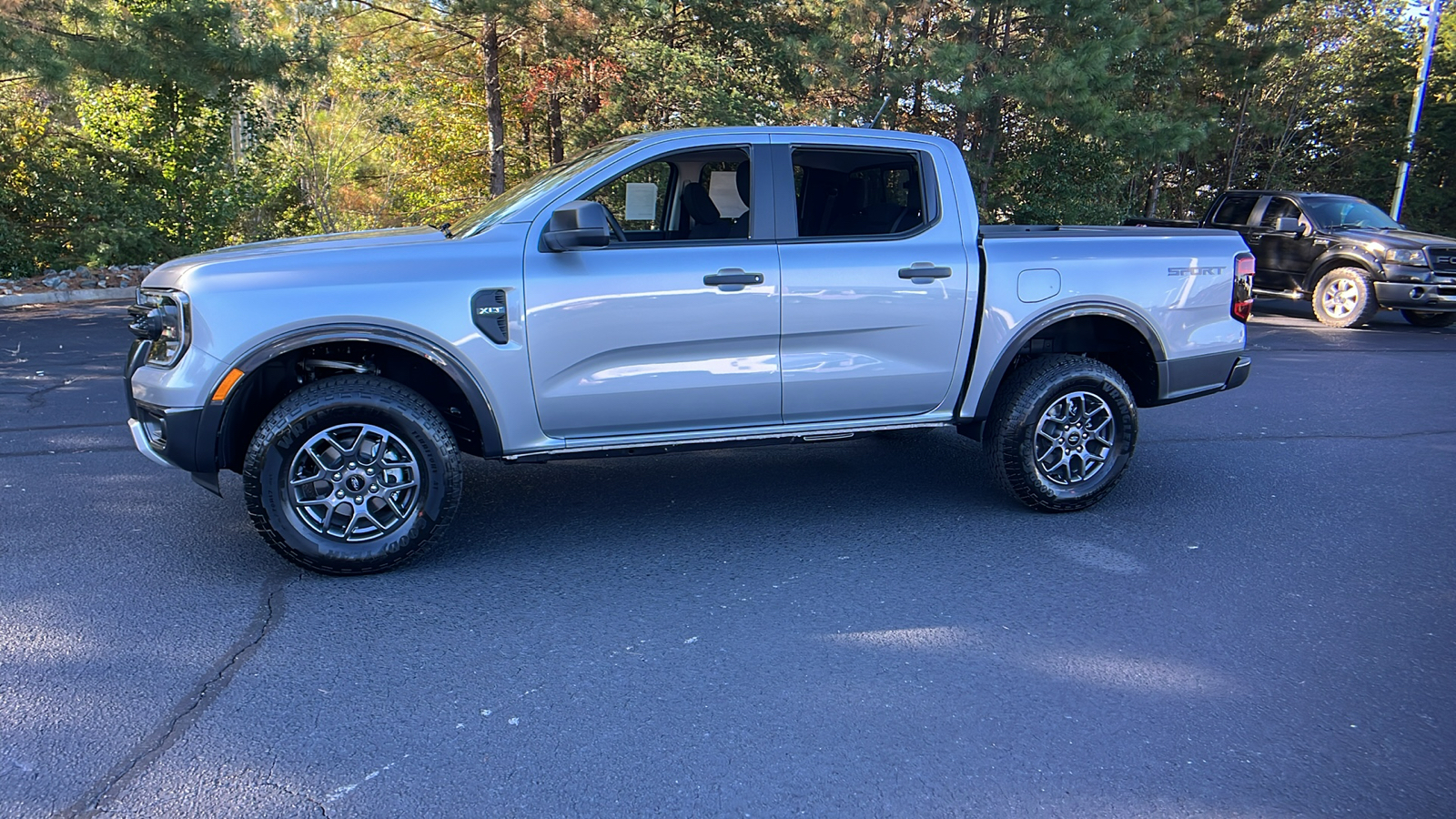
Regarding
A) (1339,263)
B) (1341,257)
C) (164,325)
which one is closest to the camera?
(164,325)

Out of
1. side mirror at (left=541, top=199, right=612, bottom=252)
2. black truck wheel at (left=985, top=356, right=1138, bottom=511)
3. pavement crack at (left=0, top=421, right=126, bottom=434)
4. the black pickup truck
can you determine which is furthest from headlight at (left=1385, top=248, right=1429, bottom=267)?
pavement crack at (left=0, top=421, right=126, bottom=434)

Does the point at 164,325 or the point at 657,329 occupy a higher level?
the point at 164,325

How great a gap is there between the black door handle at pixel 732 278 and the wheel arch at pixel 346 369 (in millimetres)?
1138

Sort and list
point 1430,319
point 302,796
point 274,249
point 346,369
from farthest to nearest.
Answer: point 1430,319 < point 346,369 < point 274,249 < point 302,796

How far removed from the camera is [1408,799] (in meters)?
2.88

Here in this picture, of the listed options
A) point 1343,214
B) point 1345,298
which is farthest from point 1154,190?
point 1345,298

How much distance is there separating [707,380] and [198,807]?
2.65 metres

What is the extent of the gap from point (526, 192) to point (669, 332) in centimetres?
104

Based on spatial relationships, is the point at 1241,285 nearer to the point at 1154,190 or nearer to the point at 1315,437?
the point at 1315,437

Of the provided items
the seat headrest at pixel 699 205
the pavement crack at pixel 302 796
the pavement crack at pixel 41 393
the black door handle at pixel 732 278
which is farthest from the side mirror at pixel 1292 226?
the pavement crack at pixel 302 796

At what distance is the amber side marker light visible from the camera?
4141 millimetres

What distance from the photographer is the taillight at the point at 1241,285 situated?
548cm

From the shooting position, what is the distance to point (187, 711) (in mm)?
3238

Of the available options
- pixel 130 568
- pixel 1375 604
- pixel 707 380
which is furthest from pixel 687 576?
pixel 1375 604
